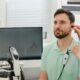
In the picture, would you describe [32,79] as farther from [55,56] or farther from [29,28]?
[55,56]

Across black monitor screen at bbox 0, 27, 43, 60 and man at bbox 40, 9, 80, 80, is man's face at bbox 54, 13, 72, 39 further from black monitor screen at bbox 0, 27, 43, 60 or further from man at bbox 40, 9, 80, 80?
black monitor screen at bbox 0, 27, 43, 60

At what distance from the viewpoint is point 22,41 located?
2818mm

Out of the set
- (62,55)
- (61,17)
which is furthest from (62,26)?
(62,55)

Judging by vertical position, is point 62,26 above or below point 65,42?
above

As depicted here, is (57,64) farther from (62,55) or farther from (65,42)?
(65,42)

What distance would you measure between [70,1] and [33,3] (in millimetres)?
510

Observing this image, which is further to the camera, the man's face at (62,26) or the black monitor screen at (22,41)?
the black monitor screen at (22,41)

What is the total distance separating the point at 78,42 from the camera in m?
2.23

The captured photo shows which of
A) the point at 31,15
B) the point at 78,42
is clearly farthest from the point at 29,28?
the point at 78,42

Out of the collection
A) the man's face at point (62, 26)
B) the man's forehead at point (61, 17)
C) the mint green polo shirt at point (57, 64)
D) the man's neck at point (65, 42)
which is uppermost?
the man's forehead at point (61, 17)

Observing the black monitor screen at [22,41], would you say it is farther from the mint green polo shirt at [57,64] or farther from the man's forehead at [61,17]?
the man's forehead at [61,17]

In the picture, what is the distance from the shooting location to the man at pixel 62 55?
2146 millimetres

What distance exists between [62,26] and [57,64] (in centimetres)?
34

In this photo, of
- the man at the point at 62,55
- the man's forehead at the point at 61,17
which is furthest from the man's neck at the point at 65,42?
the man's forehead at the point at 61,17
